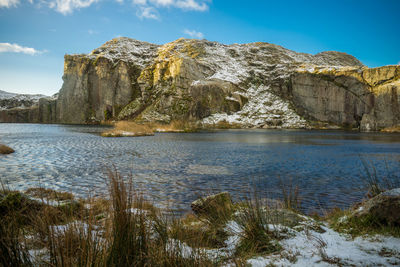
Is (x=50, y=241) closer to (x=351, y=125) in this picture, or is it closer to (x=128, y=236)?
(x=128, y=236)

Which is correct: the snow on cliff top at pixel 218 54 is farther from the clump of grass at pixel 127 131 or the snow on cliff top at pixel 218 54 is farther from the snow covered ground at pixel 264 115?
the clump of grass at pixel 127 131

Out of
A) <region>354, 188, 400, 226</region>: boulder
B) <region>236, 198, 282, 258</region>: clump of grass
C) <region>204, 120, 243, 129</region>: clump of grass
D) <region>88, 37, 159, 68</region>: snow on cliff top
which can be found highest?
<region>88, 37, 159, 68</region>: snow on cliff top

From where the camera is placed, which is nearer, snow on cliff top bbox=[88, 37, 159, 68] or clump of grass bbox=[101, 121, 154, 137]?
clump of grass bbox=[101, 121, 154, 137]

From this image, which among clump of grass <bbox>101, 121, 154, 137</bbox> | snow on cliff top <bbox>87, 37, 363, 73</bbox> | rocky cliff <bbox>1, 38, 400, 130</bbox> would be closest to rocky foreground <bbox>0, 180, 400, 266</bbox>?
clump of grass <bbox>101, 121, 154, 137</bbox>

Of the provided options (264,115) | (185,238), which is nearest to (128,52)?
(264,115)

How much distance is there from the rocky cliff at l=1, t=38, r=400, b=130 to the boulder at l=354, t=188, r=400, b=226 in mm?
92725

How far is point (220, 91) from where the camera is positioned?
108000 mm

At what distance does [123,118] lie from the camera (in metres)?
118

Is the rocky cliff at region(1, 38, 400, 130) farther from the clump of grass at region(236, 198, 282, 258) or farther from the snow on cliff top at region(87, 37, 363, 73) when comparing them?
the clump of grass at region(236, 198, 282, 258)

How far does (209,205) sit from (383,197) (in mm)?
3725

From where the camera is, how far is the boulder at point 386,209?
461cm

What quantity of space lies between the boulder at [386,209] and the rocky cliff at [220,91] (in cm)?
9272

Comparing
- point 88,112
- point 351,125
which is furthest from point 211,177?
point 88,112

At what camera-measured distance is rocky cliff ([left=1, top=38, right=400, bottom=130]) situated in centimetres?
9875
